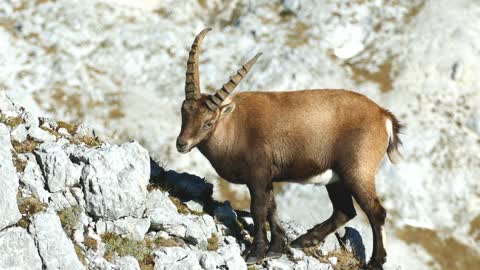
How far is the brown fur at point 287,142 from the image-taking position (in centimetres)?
1435

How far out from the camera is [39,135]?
14.5m

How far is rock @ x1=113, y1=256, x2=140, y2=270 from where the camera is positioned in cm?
1178

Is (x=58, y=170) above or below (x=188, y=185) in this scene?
above

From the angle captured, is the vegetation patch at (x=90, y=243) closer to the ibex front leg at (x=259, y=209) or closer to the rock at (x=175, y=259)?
the rock at (x=175, y=259)

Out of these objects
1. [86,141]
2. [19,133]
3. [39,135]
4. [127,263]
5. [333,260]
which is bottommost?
[333,260]

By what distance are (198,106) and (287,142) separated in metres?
2.27

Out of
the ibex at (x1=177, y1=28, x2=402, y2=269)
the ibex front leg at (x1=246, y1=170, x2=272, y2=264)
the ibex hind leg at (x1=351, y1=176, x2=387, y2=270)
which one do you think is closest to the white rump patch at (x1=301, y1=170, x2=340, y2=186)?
the ibex at (x1=177, y1=28, x2=402, y2=269)

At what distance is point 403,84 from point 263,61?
45.7ft

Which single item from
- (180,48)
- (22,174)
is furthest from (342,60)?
(22,174)

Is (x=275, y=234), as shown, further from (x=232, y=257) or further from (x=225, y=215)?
(x=232, y=257)

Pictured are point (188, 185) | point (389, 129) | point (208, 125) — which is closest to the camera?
point (208, 125)

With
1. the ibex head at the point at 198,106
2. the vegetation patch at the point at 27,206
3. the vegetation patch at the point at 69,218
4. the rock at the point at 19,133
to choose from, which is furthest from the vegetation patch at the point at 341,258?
the rock at the point at 19,133

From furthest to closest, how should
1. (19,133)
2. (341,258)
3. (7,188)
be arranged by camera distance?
(341,258), (19,133), (7,188)

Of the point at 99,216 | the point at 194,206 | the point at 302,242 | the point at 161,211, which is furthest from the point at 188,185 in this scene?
the point at 99,216
